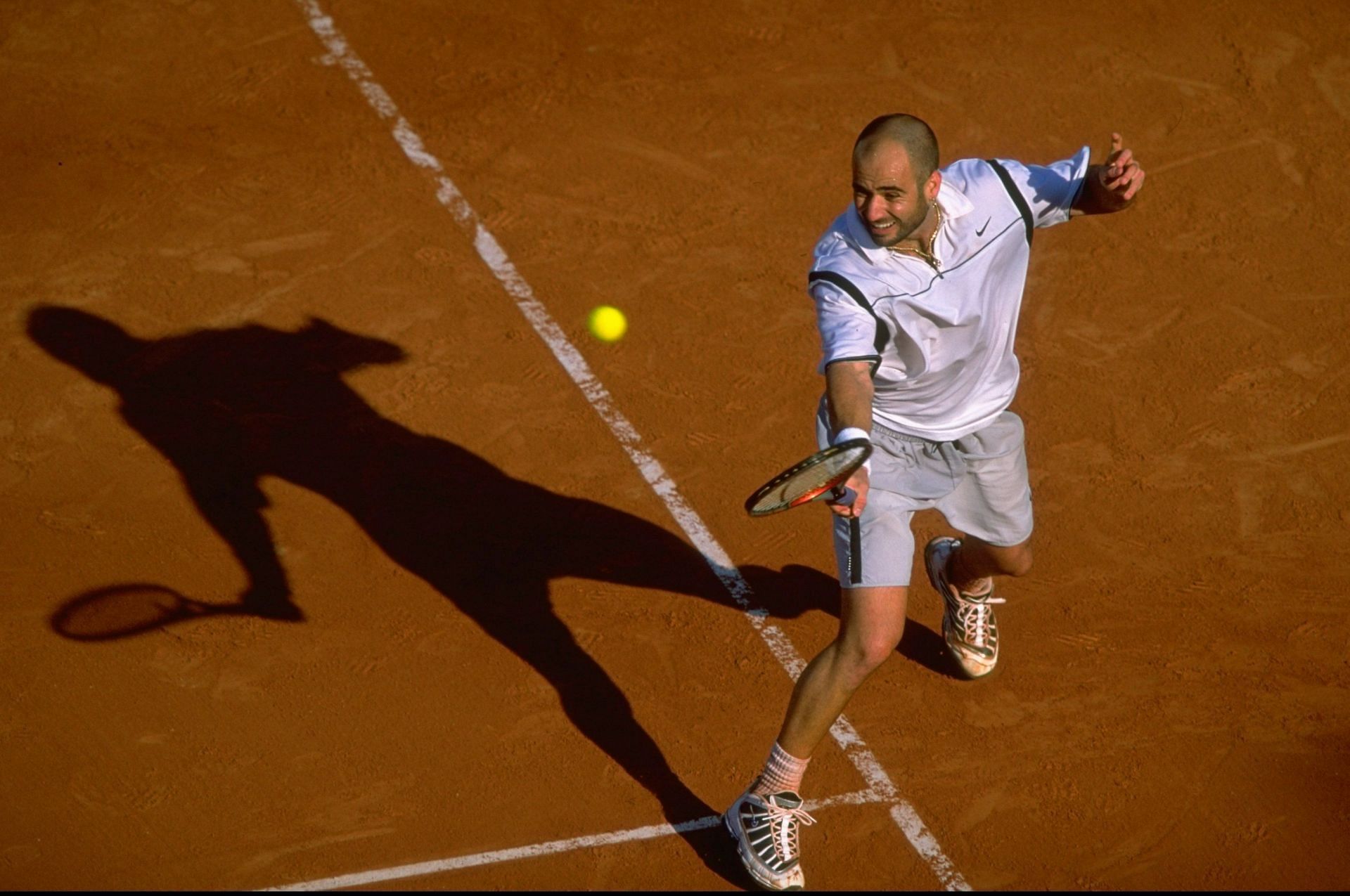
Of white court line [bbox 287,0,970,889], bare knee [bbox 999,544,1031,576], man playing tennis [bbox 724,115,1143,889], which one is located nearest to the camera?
man playing tennis [bbox 724,115,1143,889]

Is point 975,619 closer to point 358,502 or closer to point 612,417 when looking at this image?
point 612,417

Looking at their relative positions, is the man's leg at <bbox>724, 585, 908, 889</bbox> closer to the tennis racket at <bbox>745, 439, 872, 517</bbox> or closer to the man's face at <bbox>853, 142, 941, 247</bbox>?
the tennis racket at <bbox>745, 439, 872, 517</bbox>

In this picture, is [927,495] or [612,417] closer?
[927,495]

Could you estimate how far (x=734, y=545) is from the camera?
24.2ft

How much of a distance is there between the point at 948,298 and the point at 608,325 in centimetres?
355

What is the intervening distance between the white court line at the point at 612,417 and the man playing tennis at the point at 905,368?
0.55 m

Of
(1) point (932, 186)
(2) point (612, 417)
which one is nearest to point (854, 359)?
(1) point (932, 186)

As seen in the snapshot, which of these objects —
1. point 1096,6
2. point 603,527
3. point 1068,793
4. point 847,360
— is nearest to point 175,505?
point 603,527

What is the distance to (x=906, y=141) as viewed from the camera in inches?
204

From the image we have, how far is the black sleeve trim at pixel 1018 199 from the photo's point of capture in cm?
563

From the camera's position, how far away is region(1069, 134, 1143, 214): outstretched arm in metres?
5.47

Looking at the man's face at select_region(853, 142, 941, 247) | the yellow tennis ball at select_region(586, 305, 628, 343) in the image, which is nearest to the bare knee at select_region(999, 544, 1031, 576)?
the man's face at select_region(853, 142, 941, 247)

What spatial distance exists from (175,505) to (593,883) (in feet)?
10.5

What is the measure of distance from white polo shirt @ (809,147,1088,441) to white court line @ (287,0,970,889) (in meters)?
1.54
